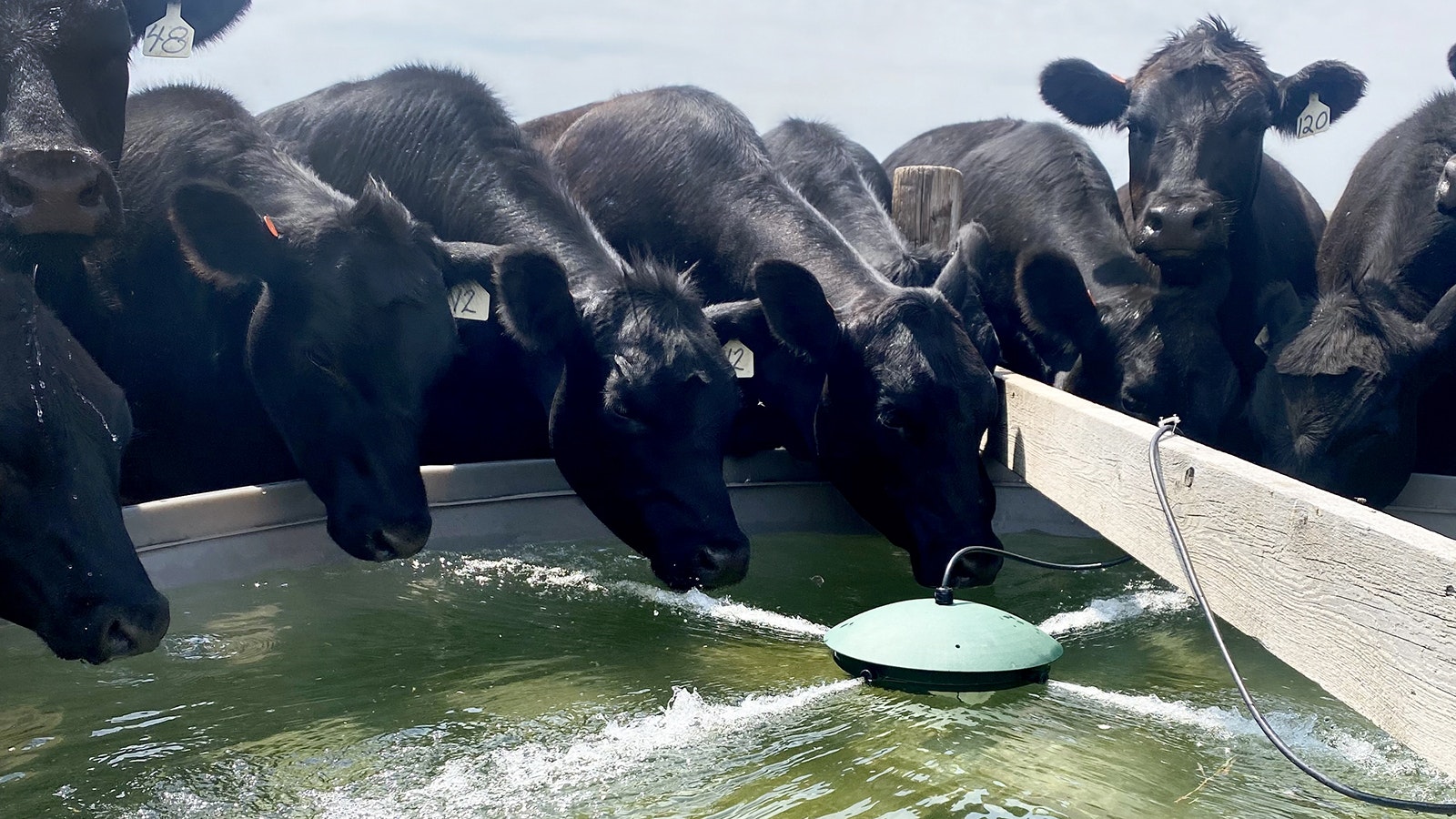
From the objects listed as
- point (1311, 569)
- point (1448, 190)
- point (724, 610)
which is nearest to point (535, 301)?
point (724, 610)

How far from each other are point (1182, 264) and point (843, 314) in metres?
1.67

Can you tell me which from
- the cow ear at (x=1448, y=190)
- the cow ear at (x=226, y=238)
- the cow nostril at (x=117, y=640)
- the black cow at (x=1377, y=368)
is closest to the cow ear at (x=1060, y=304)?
the black cow at (x=1377, y=368)

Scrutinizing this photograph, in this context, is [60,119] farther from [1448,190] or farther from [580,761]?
[1448,190]

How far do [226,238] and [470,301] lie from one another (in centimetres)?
91

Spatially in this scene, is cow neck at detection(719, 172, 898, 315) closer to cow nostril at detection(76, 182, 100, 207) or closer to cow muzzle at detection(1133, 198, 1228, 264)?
cow muzzle at detection(1133, 198, 1228, 264)

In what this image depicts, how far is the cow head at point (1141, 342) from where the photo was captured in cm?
571

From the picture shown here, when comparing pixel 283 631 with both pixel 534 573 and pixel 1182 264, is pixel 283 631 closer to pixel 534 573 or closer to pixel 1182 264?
pixel 534 573

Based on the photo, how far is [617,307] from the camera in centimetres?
492

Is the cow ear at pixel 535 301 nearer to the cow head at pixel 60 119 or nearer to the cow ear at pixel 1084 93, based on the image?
the cow head at pixel 60 119

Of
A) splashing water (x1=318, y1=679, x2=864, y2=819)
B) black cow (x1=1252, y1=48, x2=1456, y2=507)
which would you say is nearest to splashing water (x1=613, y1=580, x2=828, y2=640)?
splashing water (x1=318, y1=679, x2=864, y2=819)

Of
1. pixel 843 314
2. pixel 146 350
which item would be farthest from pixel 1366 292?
pixel 146 350

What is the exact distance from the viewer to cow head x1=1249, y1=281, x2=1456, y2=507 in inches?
203

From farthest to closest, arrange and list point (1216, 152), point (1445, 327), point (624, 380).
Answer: point (1216, 152) → point (1445, 327) → point (624, 380)

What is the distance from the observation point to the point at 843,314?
17.2 feet
